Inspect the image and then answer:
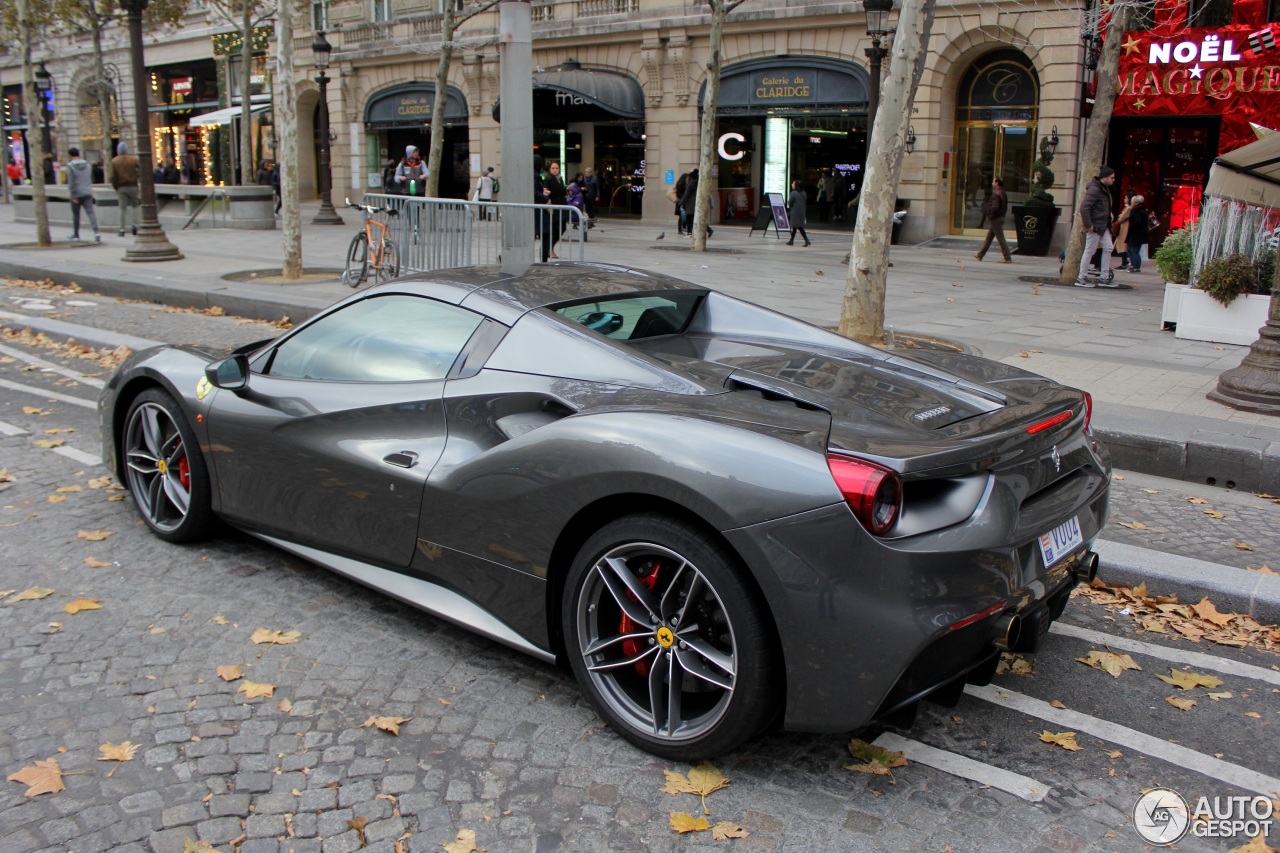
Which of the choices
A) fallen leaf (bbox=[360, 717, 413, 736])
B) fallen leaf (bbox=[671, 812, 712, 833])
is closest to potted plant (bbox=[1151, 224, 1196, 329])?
Result: fallen leaf (bbox=[671, 812, 712, 833])

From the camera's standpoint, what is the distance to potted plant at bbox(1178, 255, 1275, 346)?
11039 millimetres

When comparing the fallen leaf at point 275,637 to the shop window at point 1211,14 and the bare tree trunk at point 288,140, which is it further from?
the shop window at point 1211,14

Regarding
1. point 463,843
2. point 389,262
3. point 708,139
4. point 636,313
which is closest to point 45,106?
point 708,139

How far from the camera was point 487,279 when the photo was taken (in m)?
4.11

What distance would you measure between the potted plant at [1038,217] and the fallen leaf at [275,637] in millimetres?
20815

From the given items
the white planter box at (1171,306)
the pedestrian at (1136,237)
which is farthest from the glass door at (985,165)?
the white planter box at (1171,306)

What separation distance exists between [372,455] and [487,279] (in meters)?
0.81

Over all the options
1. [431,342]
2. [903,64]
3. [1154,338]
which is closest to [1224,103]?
[1154,338]

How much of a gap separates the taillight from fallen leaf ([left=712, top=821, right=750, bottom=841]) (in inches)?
34.4

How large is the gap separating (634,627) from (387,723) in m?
0.86

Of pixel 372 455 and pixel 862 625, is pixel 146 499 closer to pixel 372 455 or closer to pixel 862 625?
pixel 372 455

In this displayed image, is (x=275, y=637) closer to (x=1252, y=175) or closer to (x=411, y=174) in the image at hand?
(x=1252, y=175)

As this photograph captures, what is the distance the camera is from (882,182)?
9.19 m

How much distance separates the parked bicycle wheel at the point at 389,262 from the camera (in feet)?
43.4
